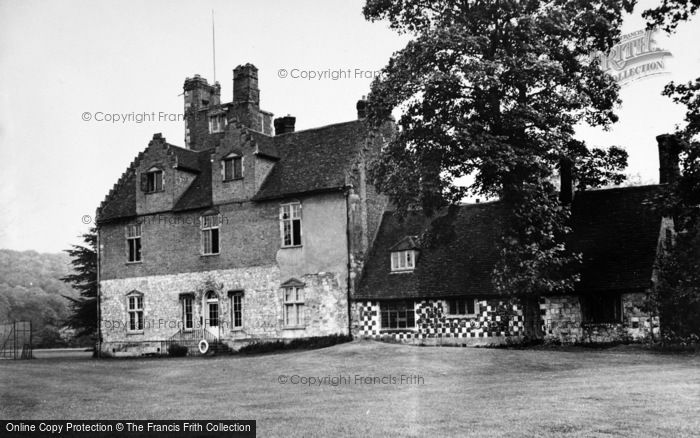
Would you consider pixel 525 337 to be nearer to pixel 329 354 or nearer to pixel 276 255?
pixel 329 354

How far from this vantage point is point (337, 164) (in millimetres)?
37656

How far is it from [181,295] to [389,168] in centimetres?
1477

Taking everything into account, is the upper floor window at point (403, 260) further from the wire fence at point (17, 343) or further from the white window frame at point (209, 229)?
the wire fence at point (17, 343)

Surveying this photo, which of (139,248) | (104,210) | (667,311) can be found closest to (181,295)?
(139,248)

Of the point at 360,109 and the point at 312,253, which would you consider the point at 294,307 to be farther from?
the point at 360,109

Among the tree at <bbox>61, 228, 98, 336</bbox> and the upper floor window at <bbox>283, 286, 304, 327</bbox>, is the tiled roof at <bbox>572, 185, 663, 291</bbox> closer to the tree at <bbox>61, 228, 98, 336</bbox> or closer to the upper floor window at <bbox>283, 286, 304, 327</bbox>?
the upper floor window at <bbox>283, 286, 304, 327</bbox>

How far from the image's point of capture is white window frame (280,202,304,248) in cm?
3772

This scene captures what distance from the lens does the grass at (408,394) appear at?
49.0 ft

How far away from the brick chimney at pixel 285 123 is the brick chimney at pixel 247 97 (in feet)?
6.90

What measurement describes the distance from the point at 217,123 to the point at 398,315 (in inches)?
729

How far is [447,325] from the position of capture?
112 feet

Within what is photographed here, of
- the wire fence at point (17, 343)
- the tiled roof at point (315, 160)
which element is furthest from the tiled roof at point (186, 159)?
the wire fence at point (17, 343)

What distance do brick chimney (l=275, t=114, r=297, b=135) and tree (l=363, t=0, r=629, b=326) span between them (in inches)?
453

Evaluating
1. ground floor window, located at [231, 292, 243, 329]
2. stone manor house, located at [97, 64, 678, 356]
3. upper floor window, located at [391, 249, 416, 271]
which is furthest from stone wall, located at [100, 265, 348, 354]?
upper floor window, located at [391, 249, 416, 271]
